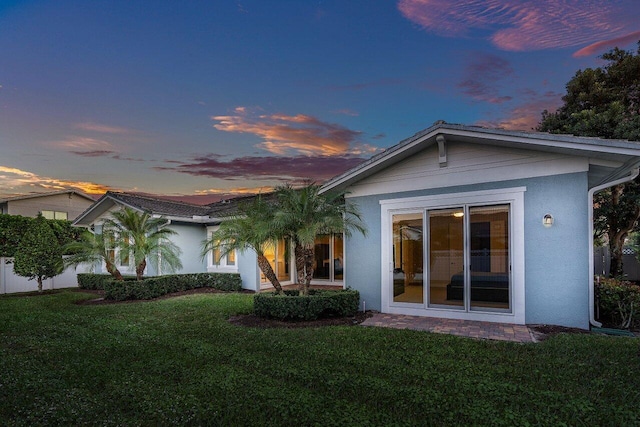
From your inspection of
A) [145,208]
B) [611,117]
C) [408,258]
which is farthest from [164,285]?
[611,117]

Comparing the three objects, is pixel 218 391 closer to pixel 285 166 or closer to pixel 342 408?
pixel 342 408

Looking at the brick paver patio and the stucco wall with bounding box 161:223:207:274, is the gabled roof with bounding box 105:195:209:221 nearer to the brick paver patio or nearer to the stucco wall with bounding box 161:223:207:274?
the stucco wall with bounding box 161:223:207:274

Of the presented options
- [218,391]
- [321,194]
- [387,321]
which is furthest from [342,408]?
[321,194]

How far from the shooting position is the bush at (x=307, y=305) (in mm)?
8164

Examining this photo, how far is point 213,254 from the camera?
1605 cm

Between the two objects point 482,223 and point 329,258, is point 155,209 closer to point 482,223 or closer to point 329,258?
point 329,258

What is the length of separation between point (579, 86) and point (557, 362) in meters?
15.3

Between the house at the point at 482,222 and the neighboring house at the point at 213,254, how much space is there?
5.20 metres

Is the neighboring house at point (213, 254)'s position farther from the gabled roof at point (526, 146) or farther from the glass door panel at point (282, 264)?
the gabled roof at point (526, 146)

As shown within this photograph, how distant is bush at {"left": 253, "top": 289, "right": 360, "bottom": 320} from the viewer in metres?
8.16

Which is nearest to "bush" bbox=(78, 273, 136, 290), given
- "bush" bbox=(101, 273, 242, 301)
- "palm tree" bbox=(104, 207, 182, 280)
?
"bush" bbox=(101, 273, 242, 301)

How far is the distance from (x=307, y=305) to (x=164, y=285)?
796cm

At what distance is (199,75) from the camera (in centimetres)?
1141

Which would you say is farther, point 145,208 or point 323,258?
point 323,258
